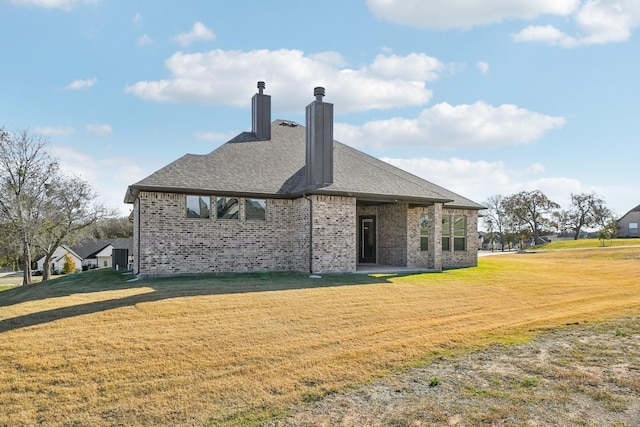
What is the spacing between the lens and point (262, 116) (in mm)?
19766

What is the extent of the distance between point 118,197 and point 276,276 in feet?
85.1

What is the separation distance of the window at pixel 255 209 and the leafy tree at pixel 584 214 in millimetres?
61423

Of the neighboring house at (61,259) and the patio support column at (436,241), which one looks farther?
the neighboring house at (61,259)

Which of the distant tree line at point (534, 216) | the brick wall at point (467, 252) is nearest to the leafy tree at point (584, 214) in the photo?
the distant tree line at point (534, 216)

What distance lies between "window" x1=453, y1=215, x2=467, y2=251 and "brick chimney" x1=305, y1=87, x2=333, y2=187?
766cm

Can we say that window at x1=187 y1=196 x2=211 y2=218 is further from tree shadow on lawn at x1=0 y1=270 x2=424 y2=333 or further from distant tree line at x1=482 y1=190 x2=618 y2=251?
distant tree line at x1=482 y1=190 x2=618 y2=251

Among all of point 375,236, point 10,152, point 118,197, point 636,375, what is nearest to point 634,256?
point 375,236

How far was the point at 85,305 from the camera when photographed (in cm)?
945

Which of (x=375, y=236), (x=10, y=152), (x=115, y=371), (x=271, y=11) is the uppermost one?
(x=271, y=11)

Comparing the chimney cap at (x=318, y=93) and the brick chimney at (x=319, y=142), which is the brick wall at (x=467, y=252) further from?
the chimney cap at (x=318, y=93)

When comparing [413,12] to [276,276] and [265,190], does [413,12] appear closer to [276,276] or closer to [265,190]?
[265,190]

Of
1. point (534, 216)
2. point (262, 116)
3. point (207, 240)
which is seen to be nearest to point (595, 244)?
point (534, 216)

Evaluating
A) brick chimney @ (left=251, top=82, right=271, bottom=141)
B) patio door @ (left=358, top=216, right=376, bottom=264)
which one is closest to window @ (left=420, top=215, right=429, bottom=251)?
patio door @ (left=358, top=216, right=376, bottom=264)

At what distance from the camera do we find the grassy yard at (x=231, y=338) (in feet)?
16.9
